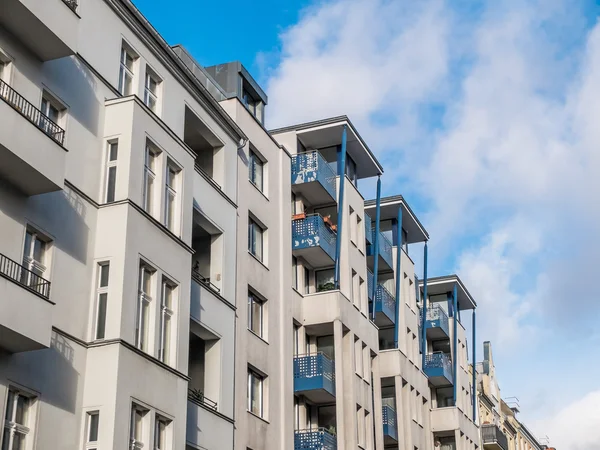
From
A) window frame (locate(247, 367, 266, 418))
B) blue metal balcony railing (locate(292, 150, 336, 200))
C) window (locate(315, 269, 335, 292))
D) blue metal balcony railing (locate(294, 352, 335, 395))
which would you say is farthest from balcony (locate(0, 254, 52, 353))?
window (locate(315, 269, 335, 292))

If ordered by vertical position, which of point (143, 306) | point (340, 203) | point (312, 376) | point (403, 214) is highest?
point (403, 214)

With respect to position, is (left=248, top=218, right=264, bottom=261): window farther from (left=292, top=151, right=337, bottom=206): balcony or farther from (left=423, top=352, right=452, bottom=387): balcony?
(left=423, top=352, right=452, bottom=387): balcony

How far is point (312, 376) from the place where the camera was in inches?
1505

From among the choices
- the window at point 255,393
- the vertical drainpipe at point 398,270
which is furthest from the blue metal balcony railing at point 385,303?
the window at point 255,393

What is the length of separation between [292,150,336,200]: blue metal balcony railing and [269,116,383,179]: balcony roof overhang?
2.24 m

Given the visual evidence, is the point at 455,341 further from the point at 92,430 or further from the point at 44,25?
the point at 44,25

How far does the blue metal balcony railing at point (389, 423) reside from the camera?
153 ft

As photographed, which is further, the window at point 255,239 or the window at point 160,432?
the window at point 255,239

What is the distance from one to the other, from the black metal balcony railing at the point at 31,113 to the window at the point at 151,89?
18.5 feet

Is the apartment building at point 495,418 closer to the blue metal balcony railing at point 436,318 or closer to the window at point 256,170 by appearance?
the blue metal balcony railing at point 436,318

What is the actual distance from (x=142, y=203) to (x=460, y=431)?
3725cm

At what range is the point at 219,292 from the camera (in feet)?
106

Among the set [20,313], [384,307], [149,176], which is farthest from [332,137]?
[20,313]

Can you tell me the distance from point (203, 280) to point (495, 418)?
55737mm
